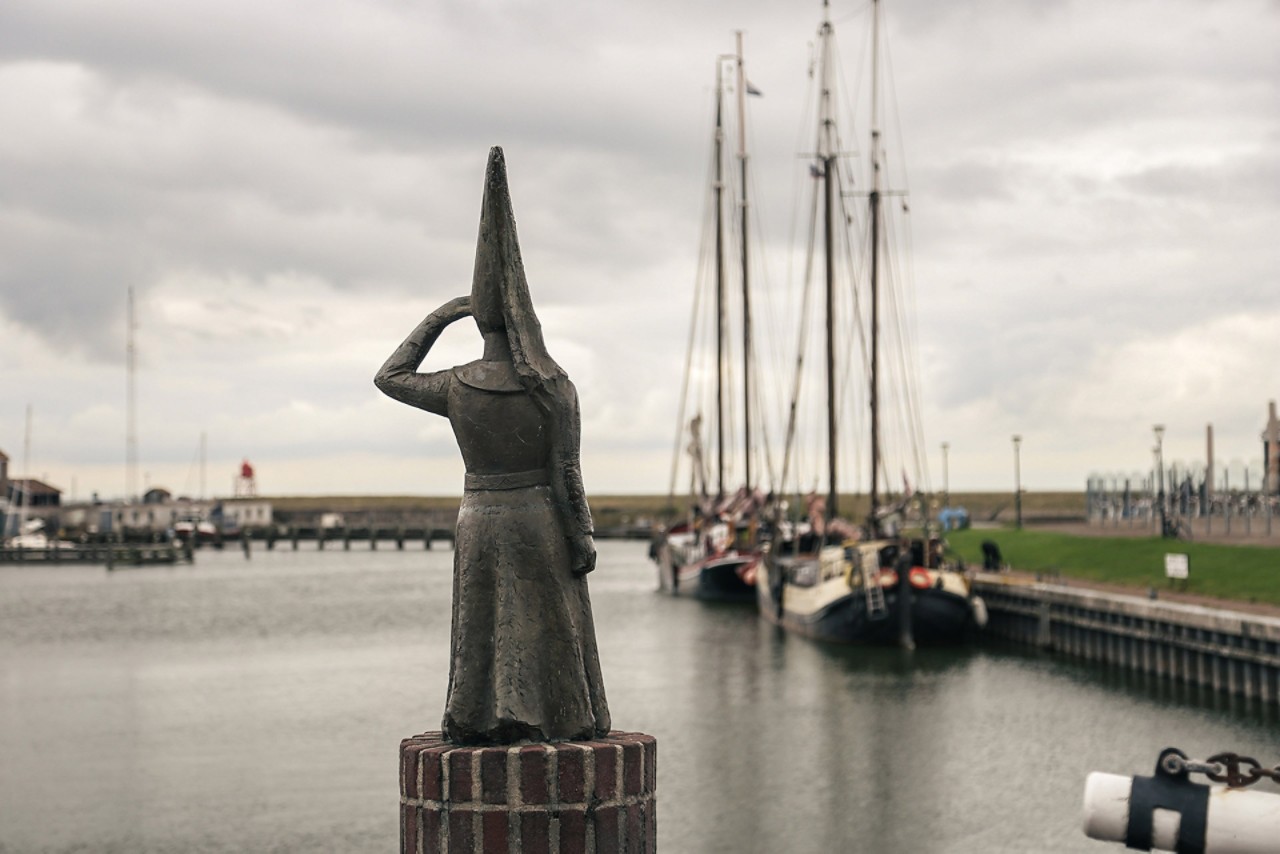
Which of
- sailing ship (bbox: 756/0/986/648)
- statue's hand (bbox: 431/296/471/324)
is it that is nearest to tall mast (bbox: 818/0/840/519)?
sailing ship (bbox: 756/0/986/648)

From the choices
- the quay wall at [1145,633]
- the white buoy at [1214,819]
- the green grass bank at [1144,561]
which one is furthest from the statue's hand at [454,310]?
the green grass bank at [1144,561]

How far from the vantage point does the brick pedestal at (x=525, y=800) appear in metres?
8.46

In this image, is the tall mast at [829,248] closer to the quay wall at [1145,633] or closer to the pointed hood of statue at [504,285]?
the quay wall at [1145,633]

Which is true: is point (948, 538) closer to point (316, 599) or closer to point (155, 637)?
point (316, 599)

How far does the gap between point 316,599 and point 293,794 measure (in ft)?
176

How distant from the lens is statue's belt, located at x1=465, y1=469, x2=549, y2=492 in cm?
917

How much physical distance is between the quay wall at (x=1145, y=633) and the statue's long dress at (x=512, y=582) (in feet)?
92.0

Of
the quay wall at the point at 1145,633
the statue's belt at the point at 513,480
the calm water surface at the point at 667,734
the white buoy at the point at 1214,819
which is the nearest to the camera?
the white buoy at the point at 1214,819

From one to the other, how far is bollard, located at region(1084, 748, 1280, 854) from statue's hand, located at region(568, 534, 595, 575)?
10.4ft

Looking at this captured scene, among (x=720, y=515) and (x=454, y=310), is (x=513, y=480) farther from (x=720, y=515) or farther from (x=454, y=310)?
(x=720, y=515)

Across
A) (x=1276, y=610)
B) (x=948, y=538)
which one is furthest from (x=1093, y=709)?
(x=948, y=538)

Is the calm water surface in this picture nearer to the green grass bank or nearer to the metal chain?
the green grass bank

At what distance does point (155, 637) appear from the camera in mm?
59562

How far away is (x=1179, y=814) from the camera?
721 cm
